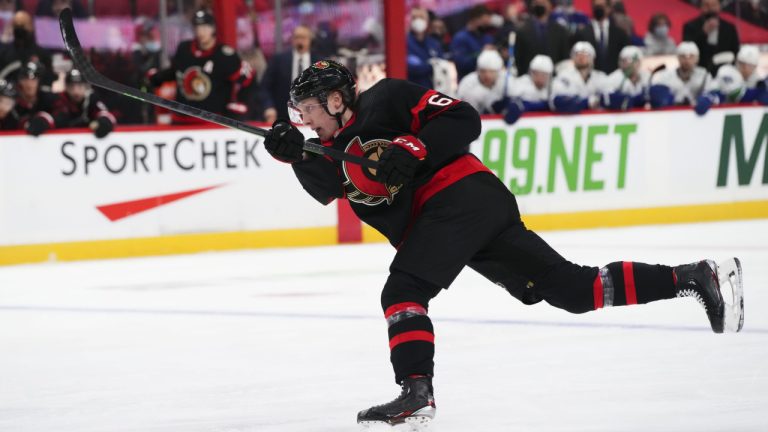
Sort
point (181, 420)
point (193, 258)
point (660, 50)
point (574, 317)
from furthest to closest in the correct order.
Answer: point (660, 50)
point (193, 258)
point (574, 317)
point (181, 420)

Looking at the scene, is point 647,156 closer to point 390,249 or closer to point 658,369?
point 390,249

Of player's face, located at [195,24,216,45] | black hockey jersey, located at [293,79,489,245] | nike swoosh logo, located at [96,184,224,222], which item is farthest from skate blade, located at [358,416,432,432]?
player's face, located at [195,24,216,45]

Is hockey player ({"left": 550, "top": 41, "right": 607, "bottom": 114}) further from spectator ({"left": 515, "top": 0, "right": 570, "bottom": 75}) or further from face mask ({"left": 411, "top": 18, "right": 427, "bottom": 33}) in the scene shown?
face mask ({"left": 411, "top": 18, "right": 427, "bottom": 33})

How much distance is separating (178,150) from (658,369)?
4.76m

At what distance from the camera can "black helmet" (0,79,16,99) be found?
7.91m

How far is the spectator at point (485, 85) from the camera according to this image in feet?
29.6

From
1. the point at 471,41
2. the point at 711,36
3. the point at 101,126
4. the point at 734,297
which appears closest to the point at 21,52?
the point at 101,126

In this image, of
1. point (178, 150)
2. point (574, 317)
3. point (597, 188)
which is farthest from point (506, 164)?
point (574, 317)

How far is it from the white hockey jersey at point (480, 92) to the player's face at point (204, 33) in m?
1.83

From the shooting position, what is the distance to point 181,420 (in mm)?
3568

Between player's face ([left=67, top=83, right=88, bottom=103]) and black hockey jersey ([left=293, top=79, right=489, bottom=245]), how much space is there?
4939 mm

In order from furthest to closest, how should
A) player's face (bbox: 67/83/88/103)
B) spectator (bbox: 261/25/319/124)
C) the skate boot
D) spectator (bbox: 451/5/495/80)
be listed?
spectator (bbox: 451/5/495/80) → spectator (bbox: 261/25/319/124) → player's face (bbox: 67/83/88/103) → the skate boot

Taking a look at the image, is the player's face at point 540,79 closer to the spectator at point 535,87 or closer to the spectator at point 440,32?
the spectator at point 535,87

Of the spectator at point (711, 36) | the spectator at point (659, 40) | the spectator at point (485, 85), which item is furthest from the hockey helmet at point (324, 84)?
the spectator at point (659, 40)
